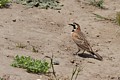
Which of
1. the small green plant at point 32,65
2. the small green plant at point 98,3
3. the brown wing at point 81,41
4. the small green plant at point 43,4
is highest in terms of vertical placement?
the small green plant at point 32,65

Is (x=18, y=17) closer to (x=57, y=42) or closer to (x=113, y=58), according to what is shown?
(x=57, y=42)

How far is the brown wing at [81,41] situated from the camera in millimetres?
10637

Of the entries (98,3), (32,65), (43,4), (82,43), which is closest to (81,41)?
(82,43)

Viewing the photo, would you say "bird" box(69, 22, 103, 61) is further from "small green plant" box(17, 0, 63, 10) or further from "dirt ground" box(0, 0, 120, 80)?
"small green plant" box(17, 0, 63, 10)

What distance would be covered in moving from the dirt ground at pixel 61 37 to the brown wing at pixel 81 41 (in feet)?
0.79

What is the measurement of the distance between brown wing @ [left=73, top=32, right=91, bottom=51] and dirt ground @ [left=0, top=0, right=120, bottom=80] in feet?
0.79

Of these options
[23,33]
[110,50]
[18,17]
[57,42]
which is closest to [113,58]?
[110,50]

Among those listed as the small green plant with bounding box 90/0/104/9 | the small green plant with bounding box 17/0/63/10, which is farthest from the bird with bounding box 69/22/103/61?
the small green plant with bounding box 90/0/104/9

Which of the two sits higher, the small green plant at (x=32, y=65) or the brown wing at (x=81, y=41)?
the small green plant at (x=32, y=65)

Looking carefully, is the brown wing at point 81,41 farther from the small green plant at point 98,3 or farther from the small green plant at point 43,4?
the small green plant at point 98,3

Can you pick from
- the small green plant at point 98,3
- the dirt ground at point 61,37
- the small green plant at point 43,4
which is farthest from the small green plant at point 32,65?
the small green plant at point 98,3

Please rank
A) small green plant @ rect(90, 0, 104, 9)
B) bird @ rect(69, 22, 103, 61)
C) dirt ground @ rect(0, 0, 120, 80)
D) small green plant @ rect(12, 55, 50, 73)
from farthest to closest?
small green plant @ rect(90, 0, 104, 9) → bird @ rect(69, 22, 103, 61) → dirt ground @ rect(0, 0, 120, 80) → small green plant @ rect(12, 55, 50, 73)

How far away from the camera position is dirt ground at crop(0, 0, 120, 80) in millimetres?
9219

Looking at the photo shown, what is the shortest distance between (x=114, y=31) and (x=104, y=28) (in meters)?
0.34
